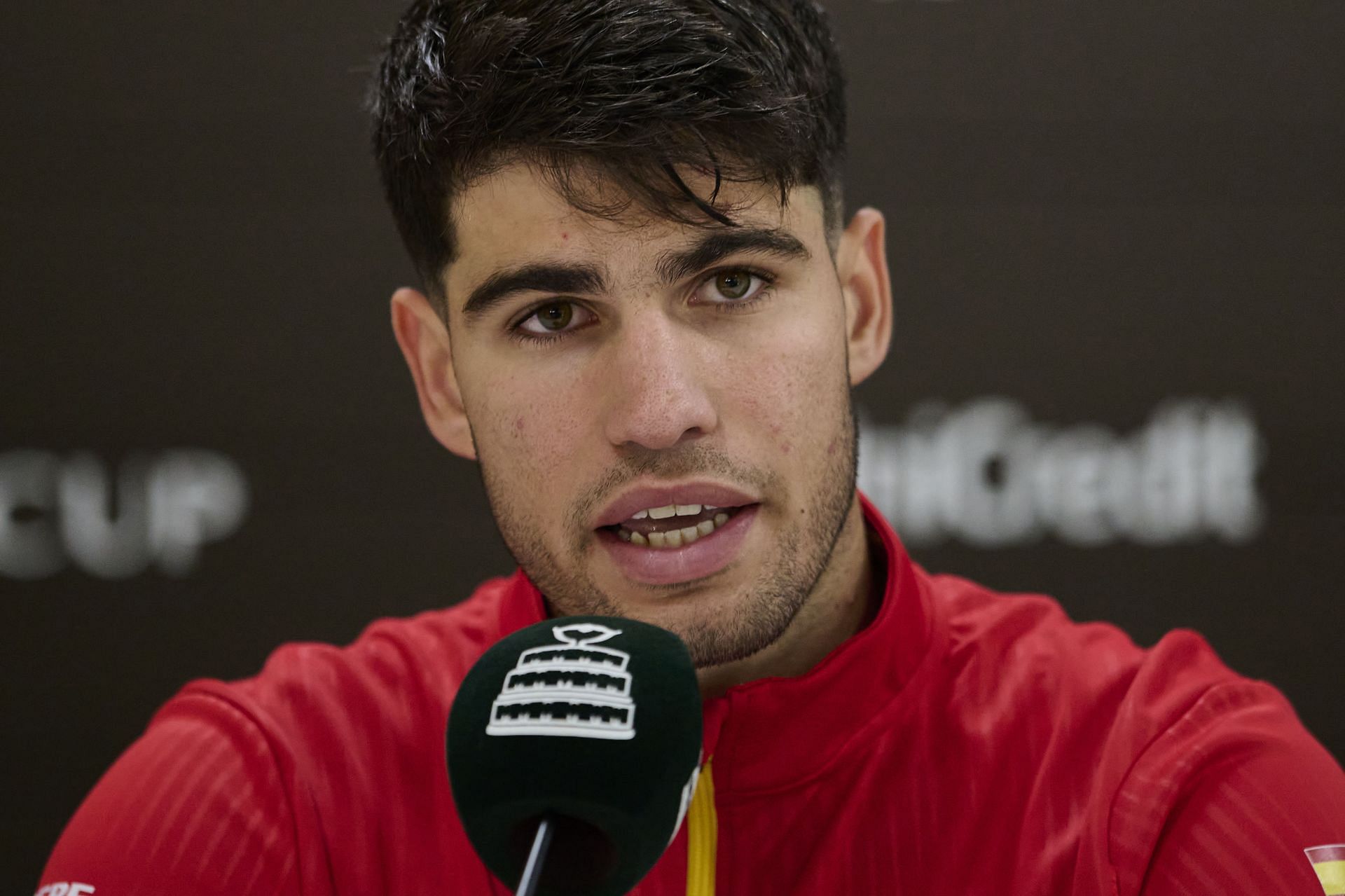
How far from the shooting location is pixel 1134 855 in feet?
3.15

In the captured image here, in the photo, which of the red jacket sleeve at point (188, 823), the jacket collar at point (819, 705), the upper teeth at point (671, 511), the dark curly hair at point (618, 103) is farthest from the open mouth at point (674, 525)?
the red jacket sleeve at point (188, 823)

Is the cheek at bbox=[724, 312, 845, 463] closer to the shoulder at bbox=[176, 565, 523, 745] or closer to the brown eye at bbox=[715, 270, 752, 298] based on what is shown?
the brown eye at bbox=[715, 270, 752, 298]

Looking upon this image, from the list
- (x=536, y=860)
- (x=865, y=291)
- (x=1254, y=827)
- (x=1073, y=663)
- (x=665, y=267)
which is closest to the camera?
(x=536, y=860)

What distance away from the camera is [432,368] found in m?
1.34

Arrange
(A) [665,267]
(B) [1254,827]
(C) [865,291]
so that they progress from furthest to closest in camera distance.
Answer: (C) [865,291], (A) [665,267], (B) [1254,827]

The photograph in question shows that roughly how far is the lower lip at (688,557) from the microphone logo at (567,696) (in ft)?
1.07

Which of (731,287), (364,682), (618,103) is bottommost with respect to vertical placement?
(364,682)

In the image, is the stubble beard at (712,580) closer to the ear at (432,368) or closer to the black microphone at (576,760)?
the ear at (432,368)

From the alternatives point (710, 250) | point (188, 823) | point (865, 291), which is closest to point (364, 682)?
point (188, 823)

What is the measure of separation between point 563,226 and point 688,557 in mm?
292

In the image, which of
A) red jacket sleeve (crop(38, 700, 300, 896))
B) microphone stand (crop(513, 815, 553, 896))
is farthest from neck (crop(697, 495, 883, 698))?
microphone stand (crop(513, 815, 553, 896))

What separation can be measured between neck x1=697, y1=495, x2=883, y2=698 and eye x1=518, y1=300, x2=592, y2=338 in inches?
12.9

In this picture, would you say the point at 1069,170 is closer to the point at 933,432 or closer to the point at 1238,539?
the point at 933,432

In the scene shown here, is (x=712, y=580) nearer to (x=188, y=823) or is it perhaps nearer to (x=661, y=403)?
(x=661, y=403)
